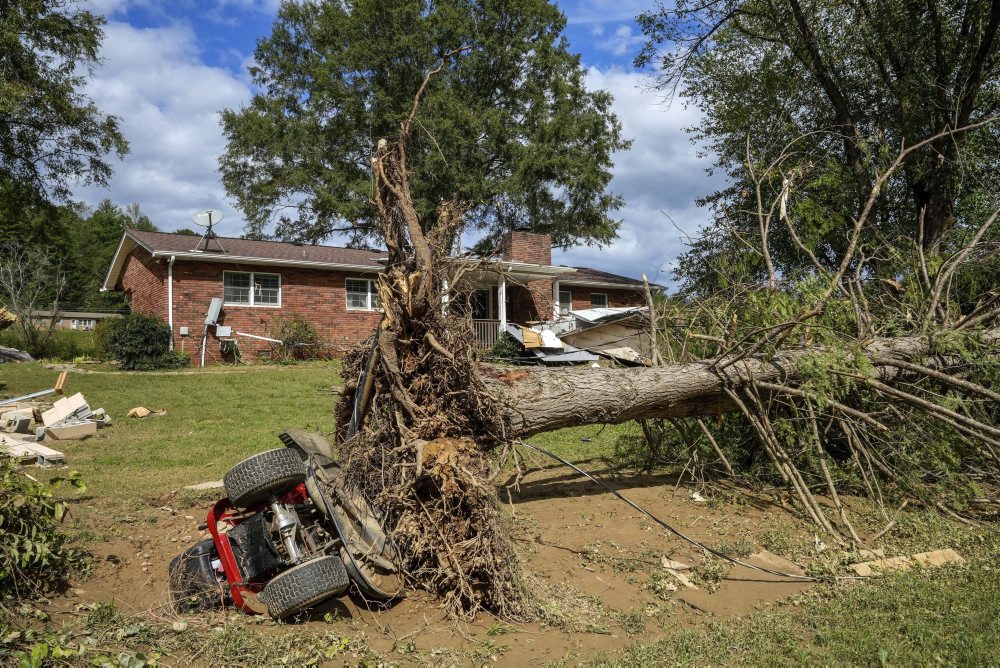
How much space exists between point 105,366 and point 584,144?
20187 millimetres

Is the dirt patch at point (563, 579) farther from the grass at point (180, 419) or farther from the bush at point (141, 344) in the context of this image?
the bush at point (141, 344)

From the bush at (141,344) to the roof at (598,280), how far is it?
13.2m

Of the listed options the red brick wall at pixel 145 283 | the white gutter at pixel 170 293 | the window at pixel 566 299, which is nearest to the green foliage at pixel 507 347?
the window at pixel 566 299

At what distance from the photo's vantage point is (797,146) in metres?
13.6

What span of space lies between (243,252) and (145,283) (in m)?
3.56

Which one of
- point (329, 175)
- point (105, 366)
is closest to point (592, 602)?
point (105, 366)

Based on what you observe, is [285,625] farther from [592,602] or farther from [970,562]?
[970,562]

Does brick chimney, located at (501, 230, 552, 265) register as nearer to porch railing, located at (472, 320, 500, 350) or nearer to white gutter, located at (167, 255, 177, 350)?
porch railing, located at (472, 320, 500, 350)

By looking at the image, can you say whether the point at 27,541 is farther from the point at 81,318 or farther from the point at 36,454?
the point at 81,318

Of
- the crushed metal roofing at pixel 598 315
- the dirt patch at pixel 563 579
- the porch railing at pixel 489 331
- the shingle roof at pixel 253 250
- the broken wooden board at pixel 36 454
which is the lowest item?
the dirt patch at pixel 563 579

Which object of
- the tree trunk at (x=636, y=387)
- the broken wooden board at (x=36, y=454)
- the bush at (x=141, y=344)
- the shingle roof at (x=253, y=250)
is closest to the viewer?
the tree trunk at (x=636, y=387)

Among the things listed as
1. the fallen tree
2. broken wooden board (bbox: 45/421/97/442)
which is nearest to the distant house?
broken wooden board (bbox: 45/421/97/442)

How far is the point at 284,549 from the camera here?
399 centimetres

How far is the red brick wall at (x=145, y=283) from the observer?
19.4m
